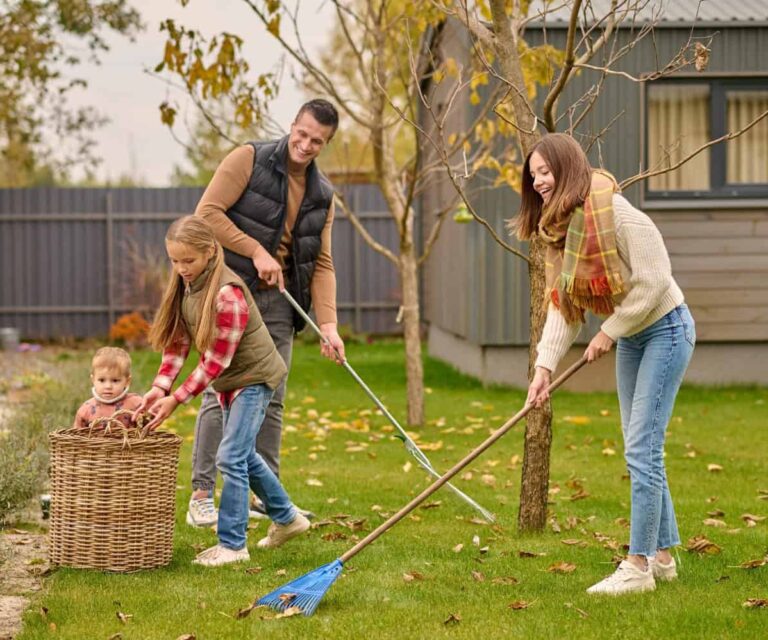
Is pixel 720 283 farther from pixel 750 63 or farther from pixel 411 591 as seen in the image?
A: pixel 411 591

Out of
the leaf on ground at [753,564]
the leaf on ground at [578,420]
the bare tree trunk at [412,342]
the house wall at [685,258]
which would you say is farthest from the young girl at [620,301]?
the house wall at [685,258]

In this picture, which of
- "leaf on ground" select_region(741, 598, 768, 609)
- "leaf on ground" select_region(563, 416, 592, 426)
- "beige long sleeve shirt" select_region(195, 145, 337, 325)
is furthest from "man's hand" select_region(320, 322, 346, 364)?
"leaf on ground" select_region(563, 416, 592, 426)

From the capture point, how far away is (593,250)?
437cm

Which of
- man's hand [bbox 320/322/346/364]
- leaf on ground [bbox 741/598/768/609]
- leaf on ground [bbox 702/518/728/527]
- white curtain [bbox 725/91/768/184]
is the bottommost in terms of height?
leaf on ground [bbox 702/518/728/527]

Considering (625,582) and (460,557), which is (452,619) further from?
(460,557)

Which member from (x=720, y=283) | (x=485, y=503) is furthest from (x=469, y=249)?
(x=485, y=503)

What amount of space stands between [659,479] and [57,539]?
233 centimetres

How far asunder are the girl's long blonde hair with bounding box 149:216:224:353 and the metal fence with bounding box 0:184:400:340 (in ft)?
42.8

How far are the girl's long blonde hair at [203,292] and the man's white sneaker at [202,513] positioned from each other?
1.12 m

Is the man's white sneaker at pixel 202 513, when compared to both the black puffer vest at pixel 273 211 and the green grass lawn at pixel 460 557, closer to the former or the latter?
the green grass lawn at pixel 460 557

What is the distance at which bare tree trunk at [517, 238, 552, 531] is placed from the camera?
5.54 meters

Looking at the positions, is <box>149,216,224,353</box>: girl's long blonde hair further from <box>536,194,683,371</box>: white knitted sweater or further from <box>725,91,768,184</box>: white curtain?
<box>725,91,768,184</box>: white curtain

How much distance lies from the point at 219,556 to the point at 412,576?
81cm

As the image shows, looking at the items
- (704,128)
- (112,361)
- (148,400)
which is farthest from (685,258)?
(148,400)
